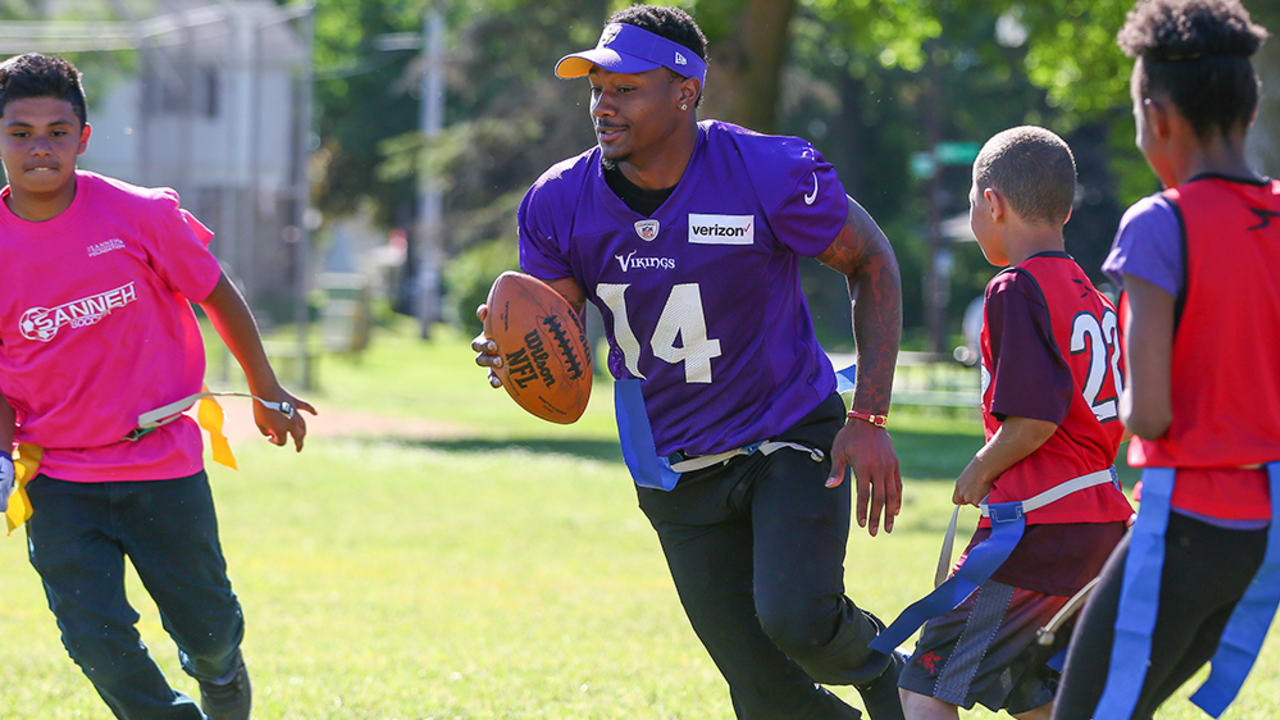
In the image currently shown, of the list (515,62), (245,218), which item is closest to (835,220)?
(245,218)

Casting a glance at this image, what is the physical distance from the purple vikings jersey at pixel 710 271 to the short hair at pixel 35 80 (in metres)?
1.47

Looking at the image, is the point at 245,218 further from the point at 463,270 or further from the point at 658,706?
the point at 658,706

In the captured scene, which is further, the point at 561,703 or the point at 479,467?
the point at 479,467

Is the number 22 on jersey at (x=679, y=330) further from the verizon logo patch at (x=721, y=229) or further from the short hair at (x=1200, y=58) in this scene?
the short hair at (x=1200, y=58)

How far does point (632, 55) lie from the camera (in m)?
4.42

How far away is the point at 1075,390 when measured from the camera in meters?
4.11

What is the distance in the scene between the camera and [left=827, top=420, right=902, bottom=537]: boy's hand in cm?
431

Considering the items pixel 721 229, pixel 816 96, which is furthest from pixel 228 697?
pixel 816 96

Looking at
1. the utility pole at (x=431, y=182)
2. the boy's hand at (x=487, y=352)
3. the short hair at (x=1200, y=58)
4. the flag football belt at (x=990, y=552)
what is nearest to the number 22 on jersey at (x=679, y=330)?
the boy's hand at (x=487, y=352)

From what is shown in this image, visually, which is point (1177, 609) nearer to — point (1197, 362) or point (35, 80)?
point (1197, 362)

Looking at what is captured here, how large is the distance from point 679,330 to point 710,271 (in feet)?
0.65

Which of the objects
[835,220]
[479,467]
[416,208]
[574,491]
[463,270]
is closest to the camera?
[835,220]

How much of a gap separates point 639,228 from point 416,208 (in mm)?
57333

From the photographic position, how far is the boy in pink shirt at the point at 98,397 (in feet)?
14.9
